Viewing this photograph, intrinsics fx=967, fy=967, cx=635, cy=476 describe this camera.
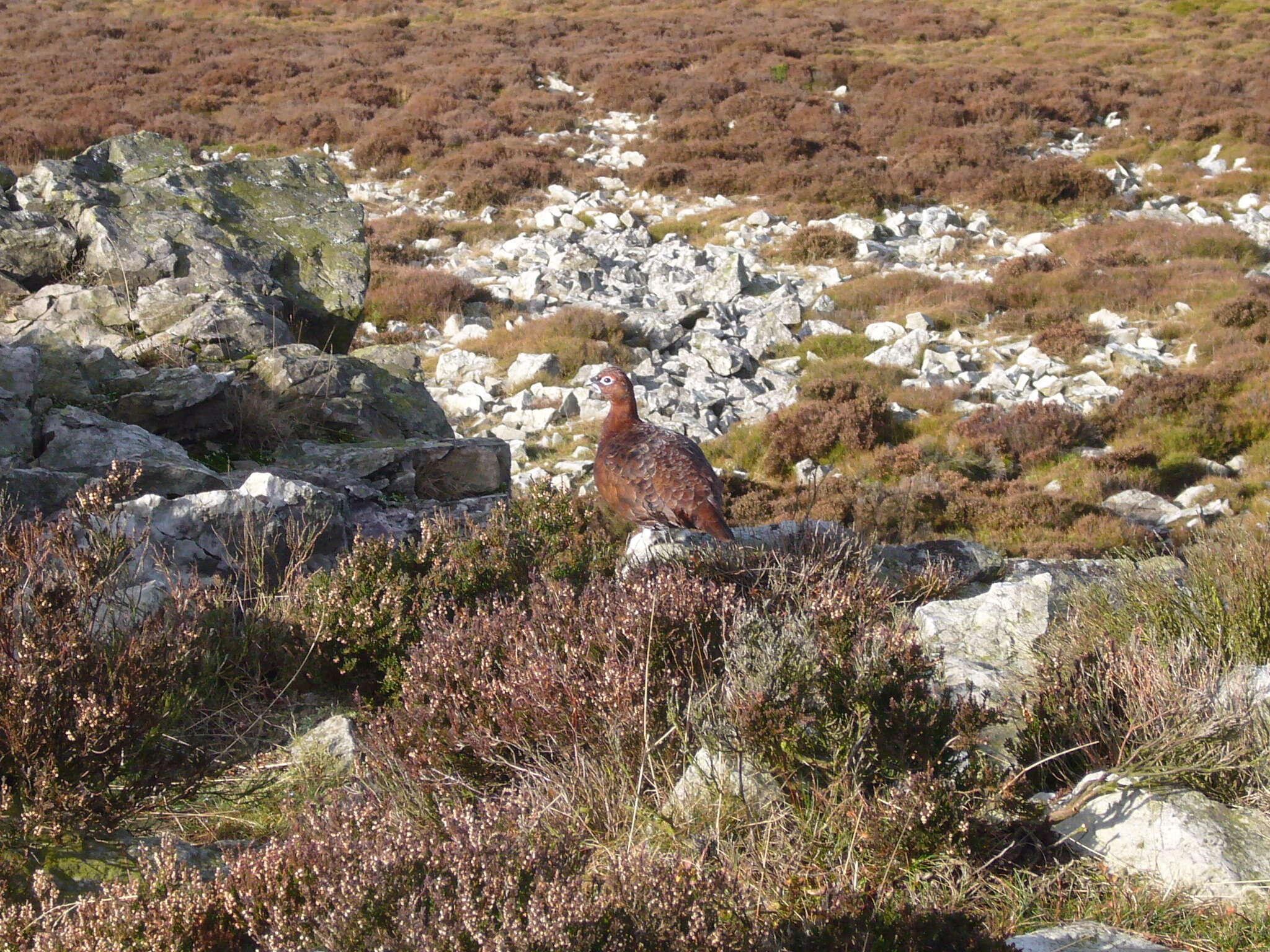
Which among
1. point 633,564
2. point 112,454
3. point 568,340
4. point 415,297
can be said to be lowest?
point 568,340

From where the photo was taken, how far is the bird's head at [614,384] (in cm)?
637

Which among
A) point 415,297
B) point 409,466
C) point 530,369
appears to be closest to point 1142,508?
point 409,466

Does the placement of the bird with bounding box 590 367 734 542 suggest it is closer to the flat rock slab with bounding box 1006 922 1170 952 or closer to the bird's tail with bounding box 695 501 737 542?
the bird's tail with bounding box 695 501 737 542

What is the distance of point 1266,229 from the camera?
56.9 feet

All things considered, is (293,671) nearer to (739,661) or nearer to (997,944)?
(739,661)

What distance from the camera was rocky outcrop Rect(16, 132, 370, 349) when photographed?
8688 millimetres

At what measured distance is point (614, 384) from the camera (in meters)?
6.41

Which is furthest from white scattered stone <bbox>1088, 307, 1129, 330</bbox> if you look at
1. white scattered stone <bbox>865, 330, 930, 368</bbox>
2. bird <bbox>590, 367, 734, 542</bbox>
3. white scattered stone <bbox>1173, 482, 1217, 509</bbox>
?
bird <bbox>590, 367, 734, 542</bbox>

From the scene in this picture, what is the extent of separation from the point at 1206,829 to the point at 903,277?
45.9 ft

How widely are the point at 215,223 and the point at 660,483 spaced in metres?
6.24

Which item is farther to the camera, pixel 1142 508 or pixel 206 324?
pixel 1142 508

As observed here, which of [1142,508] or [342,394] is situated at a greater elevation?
[342,394]

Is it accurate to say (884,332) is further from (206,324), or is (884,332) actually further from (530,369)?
(206,324)

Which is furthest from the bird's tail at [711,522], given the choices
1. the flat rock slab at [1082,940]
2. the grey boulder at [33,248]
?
the grey boulder at [33,248]
